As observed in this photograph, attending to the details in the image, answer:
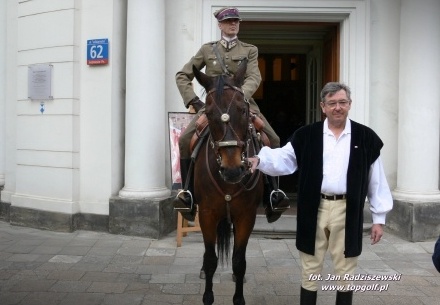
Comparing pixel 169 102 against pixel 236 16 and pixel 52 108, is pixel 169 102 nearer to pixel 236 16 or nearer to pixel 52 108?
pixel 52 108

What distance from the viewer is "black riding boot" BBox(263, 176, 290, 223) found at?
4.78 m

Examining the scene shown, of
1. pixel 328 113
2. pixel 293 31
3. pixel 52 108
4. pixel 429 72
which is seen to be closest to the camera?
pixel 328 113

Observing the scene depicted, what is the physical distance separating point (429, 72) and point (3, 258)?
6.59 m

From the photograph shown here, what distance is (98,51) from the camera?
768cm

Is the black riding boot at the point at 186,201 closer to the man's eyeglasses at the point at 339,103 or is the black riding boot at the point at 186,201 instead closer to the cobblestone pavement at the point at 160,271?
the cobblestone pavement at the point at 160,271

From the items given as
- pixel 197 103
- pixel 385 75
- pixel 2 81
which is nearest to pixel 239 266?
pixel 197 103

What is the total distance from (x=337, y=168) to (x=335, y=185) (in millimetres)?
129

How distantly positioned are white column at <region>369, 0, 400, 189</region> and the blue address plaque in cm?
419

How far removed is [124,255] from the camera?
6656 mm

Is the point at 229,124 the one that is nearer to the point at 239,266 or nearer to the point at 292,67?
the point at 239,266

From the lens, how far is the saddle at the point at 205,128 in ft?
15.1

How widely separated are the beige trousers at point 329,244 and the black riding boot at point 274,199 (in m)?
0.87

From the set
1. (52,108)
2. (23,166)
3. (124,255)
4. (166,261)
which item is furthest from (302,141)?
(23,166)

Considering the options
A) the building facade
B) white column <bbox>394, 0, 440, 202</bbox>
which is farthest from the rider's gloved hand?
white column <bbox>394, 0, 440, 202</bbox>
